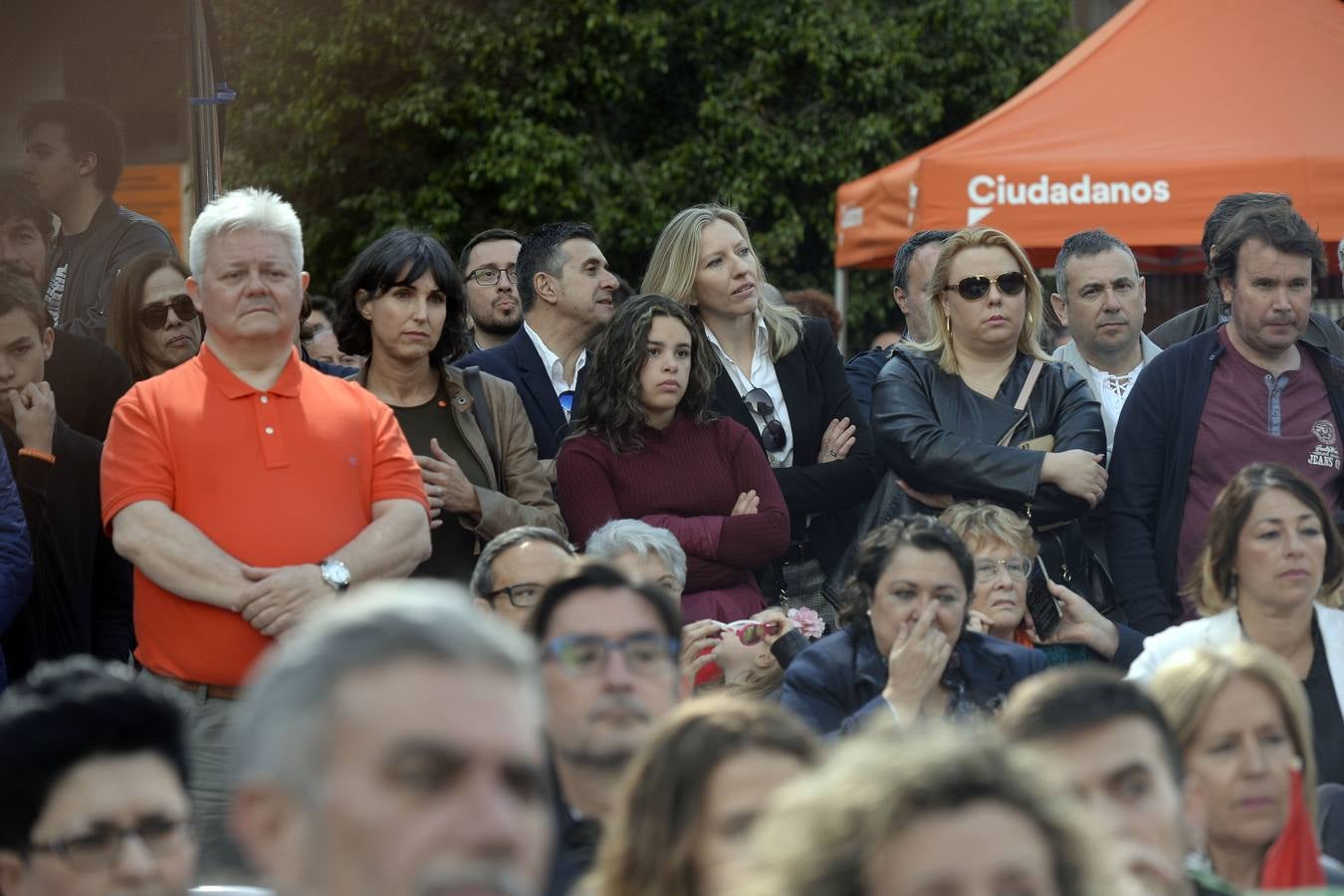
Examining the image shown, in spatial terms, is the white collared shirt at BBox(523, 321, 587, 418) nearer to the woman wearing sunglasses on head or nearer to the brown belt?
the woman wearing sunglasses on head

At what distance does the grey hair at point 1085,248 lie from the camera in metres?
7.13

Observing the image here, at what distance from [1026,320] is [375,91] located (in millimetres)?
17233

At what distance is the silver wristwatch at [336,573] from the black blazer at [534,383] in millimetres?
1806

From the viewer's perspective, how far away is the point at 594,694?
381cm

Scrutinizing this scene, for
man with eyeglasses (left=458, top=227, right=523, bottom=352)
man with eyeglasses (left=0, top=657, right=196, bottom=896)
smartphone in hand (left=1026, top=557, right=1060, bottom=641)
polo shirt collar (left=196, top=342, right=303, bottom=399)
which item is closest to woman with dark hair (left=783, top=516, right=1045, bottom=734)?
smartphone in hand (left=1026, top=557, right=1060, bottom=641)

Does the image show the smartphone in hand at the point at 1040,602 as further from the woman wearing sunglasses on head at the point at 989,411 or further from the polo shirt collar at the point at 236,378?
the polo shirt collar at the point at 236,378

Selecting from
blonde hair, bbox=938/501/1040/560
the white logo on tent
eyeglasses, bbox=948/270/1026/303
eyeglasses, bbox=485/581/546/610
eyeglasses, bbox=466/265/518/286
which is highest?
the white logo on tent

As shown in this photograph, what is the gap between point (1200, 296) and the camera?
61.4ft

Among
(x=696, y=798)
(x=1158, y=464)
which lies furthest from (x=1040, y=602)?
(x=696, y=798)

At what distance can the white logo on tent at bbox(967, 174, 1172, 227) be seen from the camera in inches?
388

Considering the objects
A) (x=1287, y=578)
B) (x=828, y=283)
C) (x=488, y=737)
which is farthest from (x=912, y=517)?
(x=828, y=283)

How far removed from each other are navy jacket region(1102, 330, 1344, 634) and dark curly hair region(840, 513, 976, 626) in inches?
45.2

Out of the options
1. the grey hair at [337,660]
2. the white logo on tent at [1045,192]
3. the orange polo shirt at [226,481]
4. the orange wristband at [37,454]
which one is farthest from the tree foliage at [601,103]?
the grey hair at [337,660]

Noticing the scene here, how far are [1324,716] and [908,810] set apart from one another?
11.2 ft
